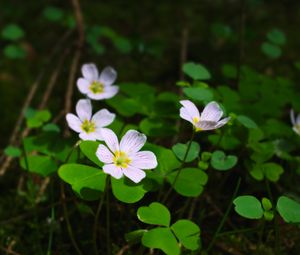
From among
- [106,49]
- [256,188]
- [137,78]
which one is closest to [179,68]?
[137,78]

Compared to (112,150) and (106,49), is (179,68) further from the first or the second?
(112,150)

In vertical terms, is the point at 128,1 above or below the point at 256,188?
above

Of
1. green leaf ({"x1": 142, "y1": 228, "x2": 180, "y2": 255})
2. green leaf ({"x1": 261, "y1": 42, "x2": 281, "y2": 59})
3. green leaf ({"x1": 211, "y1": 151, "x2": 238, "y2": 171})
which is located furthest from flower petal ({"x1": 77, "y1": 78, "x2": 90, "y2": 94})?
green leaf ({"x1": 261, "y1": 42, "x2": 281, "y2": 59})

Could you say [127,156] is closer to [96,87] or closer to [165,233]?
[165,233]

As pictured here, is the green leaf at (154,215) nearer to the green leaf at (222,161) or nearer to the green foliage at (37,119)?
the green leaf at (222,161)

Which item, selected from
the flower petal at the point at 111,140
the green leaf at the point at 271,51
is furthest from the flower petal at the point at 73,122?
the green leaf at the point at 271,51
